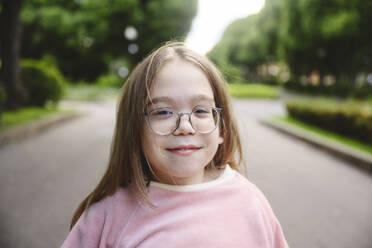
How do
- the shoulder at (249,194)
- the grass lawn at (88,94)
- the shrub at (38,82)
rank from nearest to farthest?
the shoulder at (249,194)
the shrub at (38,82)
the grass lawn at (88,94)

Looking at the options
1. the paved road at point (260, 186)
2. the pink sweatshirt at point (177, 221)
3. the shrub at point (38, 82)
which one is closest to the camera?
the pink sweatshirt at point (177, 221)

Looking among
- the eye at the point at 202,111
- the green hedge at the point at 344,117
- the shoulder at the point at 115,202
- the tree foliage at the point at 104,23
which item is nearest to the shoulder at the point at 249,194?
the eye at the point at 202,111

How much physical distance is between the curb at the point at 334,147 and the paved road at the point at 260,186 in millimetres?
174

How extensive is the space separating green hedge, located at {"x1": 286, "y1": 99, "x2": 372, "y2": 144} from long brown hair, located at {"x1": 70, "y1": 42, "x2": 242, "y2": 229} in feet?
23.5

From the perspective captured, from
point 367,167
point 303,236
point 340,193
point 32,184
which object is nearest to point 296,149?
point 367,167

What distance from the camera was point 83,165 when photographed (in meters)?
5.86

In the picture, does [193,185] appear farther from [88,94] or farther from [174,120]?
[88,94]

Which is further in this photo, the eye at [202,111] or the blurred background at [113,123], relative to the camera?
the blurred background at [113,123]


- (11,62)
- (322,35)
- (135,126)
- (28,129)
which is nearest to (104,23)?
(11,62)

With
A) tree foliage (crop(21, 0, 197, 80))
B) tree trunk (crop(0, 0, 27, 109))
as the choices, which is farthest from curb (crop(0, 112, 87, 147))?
tree foliage (crop(21, 0, 197, 80))

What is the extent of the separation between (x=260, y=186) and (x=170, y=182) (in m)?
3.70

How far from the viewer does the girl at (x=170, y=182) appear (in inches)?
49.3

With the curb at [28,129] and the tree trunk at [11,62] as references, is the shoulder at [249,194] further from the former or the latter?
the tree trunk at [11,62]

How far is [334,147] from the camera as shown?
709 centimetres
